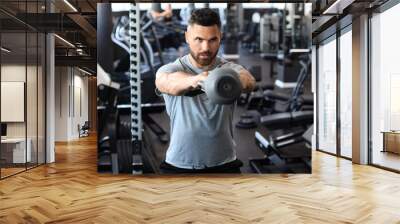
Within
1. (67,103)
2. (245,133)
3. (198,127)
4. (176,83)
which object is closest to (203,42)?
(176,83)

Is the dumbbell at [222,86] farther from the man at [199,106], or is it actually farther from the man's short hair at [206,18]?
the man's short hair at [206,18]

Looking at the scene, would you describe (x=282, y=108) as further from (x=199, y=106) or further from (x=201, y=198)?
(x=201, y=198)

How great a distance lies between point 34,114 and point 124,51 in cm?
241

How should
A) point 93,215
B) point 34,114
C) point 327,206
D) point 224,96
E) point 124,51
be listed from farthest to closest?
point 34,114 < point 124,51 < point 224,96 < point 327,206 < point 93,215

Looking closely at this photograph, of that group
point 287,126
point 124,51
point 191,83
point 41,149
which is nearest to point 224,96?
point 191,83

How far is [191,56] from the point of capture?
597cm

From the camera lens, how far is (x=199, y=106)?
19.2 feet

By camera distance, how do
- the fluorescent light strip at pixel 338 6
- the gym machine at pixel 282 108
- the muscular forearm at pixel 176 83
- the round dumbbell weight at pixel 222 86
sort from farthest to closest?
the fluorescent light strip at pixel 338 6 → the gym machine at pixel 282 108 → the muscular forearm at pixel 176 83 → the round dumbbell weight at pixel 222 86

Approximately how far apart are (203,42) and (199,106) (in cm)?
97

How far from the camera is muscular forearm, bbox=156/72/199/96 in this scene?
19.1 feet

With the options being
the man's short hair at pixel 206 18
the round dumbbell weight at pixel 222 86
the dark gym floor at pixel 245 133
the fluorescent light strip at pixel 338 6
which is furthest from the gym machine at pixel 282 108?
the man's short hair at pixel 206 18

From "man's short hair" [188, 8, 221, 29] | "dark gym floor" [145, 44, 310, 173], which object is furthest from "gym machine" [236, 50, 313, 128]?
"man's short hair" [188, 8, 221, 29]

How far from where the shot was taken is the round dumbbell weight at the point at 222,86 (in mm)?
5520

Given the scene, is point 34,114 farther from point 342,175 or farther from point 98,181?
point 342,175
